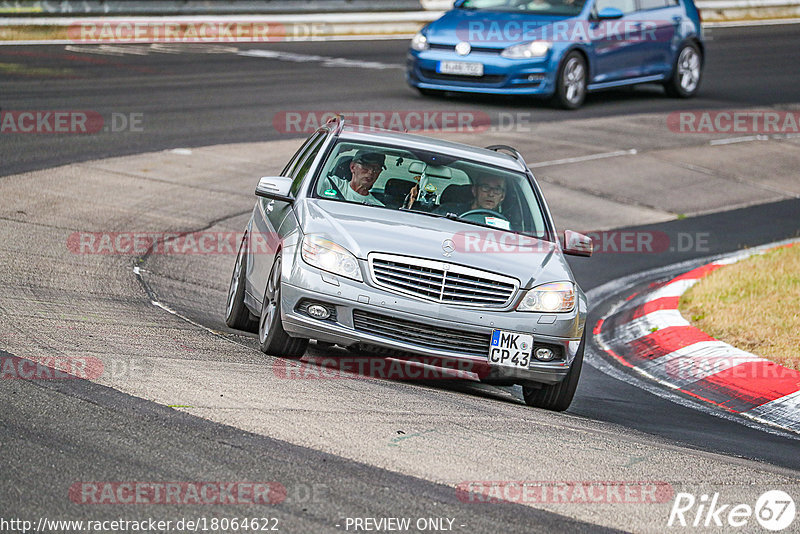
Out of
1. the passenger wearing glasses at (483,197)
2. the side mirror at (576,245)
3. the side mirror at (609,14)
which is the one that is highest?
the side mirror at (609,14)

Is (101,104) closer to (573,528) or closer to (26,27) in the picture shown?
(26,27)

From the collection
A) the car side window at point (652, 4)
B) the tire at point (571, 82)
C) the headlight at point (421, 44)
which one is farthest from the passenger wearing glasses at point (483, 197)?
the car side window at point (652, 4)

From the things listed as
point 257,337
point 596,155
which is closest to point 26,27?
point 596,155

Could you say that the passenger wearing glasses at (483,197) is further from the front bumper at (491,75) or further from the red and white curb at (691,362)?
the front bumper at (491,75)

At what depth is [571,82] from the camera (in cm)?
1948

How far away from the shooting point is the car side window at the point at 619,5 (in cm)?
1952

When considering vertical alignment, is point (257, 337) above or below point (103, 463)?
below

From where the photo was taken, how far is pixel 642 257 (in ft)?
42.8

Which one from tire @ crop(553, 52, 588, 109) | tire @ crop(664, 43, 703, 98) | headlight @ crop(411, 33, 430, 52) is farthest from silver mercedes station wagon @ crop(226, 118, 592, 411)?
tire @ crop(664, 43, 703, 98)

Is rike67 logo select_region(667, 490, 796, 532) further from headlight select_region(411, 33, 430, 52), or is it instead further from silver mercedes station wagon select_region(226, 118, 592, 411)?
headlight select_region(411, 33, 430, 52)

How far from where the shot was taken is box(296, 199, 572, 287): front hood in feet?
23.8

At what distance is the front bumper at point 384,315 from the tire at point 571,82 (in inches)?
491

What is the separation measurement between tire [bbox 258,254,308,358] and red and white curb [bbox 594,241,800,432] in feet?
9.36

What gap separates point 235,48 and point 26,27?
12.9 feet
